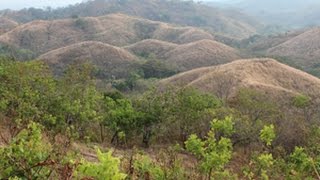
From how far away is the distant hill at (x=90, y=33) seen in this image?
9938 centimetres

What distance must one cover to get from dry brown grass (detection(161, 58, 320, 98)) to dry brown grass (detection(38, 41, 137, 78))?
20.4 m

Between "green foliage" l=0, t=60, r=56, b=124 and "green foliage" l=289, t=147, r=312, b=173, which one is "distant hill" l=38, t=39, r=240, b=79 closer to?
"green foliage" l=0, t=60, r=56, b=124

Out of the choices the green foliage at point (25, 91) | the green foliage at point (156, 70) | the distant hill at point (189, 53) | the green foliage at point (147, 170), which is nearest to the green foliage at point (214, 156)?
the green foliage at point (147, 170)

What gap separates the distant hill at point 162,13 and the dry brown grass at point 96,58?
85.6 meters

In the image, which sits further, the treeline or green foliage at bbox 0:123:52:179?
the treeline

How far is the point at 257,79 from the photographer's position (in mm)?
48500


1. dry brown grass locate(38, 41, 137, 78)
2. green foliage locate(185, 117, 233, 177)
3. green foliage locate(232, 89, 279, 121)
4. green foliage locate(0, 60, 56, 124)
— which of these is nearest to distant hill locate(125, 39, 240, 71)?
dry brown grass locate(38, 41, 137, 78)

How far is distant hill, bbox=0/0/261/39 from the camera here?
166 meters

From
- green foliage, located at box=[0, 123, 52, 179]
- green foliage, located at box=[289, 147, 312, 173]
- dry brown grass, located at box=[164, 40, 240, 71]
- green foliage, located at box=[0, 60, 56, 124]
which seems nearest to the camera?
green foliage, located at box=[0, 123, 52, 179]

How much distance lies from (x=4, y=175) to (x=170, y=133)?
58.4ft

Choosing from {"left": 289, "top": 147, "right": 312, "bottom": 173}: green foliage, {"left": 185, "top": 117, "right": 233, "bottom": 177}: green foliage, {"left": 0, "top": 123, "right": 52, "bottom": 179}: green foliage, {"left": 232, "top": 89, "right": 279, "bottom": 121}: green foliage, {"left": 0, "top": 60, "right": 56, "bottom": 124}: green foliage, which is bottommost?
{"left": 232, "top": 89, "right": 279, "bottom": 121}: green foliage

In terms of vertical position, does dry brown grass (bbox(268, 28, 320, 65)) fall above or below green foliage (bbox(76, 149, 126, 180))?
below

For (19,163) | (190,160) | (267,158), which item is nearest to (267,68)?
(190,160)

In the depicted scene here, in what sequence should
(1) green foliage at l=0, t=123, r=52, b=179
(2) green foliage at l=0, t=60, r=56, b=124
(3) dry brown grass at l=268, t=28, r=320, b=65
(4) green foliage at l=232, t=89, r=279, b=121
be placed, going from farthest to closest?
(3) dry brown grass at l=268, t=28, r=320, b=65, (4) green foliage at l=232, t=89, r=279, b=121, (2) green foliage at l=0, t=60, r=56, b=124, (1) green foliage at l=0, t=123, r=52, b=179
